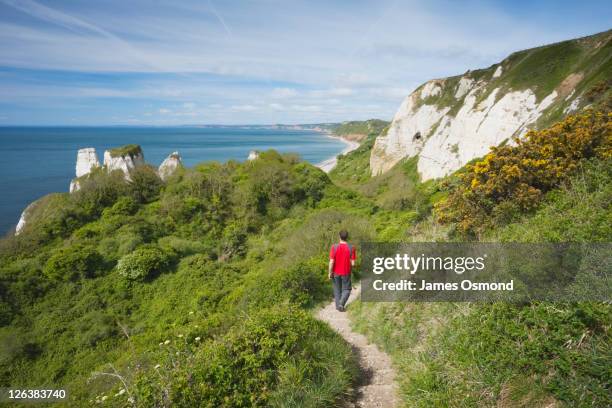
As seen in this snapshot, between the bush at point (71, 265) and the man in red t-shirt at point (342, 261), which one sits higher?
the man in red t-shirt at point (342, 261)

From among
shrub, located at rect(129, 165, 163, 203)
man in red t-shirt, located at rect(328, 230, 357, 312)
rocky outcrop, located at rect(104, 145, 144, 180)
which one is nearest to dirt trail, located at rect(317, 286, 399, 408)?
man in red t-shirt, located at rect(328, 230, 357, 312)

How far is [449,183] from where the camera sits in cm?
1074

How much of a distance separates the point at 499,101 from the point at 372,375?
109ft

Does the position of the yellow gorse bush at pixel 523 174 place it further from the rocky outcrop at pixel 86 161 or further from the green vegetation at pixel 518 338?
the rocky outcrop at pixel 86 161

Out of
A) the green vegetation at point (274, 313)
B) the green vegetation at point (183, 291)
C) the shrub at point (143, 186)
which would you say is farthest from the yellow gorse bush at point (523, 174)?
the shrub at point (143, 186)

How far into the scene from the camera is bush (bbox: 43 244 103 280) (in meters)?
17.1

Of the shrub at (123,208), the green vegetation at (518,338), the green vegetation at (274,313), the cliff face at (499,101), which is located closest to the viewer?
the green vegetation at (518,338)

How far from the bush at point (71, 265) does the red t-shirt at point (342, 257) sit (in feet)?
53.0

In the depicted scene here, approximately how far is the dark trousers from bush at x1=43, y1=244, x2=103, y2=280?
51.8ft

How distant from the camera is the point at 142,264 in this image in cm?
1769

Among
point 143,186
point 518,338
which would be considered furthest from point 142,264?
point 518,338

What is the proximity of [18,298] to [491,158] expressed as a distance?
21.3 meters

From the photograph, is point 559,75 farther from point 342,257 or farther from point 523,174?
point 342,257

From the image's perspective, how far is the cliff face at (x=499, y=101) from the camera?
25281mm
